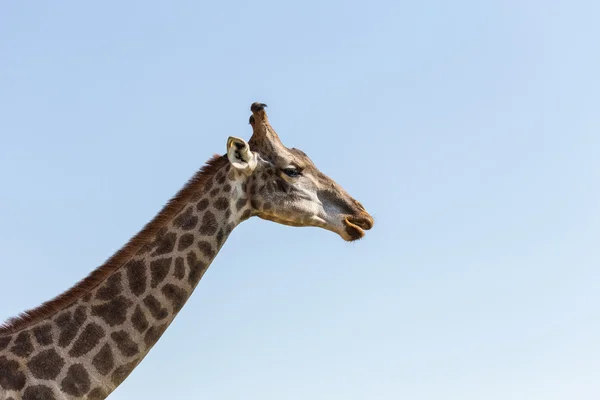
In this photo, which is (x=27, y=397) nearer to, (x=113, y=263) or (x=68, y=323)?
(x=68, y=323)

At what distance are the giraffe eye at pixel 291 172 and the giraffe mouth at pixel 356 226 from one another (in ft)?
2.71

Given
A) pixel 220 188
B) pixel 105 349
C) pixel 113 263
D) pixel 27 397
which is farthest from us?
pixel 220 188

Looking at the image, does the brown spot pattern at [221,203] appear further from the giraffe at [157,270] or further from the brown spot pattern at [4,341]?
the brown spot pattern at [4,341]

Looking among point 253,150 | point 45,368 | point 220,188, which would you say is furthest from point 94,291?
point 253,150

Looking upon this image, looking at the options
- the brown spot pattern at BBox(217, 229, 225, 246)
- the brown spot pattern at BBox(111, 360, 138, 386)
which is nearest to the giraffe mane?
the brown spot pattern at BBox(217, 229, 225, 246)

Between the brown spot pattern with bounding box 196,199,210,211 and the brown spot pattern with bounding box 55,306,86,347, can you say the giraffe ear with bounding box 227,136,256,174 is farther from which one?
the brown spot pattern with bounding box 55,306,86,347

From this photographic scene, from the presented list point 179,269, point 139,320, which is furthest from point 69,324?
point 179,269

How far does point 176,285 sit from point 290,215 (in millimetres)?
1705

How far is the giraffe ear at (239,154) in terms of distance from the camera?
32.8 ft

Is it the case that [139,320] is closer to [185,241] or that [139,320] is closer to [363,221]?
[185,241]

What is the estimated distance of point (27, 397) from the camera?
8273 millimetres

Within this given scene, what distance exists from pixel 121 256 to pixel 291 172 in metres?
2.33

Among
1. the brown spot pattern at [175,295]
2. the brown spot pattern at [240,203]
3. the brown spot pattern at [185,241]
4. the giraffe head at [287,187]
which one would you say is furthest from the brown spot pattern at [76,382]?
the giraffe head at [287,187]

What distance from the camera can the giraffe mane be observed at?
8.97 meters
